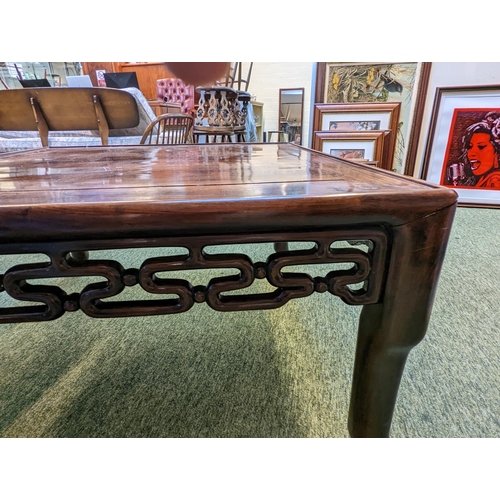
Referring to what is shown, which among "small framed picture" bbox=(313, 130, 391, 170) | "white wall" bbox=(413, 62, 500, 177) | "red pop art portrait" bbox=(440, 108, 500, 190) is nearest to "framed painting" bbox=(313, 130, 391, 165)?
"small framed picture" bbox=(313, 130, 391, 170)

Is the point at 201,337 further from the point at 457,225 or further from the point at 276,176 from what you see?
the point at 457,225

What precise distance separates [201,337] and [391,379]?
0.57m

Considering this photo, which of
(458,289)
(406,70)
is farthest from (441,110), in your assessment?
(458,289)

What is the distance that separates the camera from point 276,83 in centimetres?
438

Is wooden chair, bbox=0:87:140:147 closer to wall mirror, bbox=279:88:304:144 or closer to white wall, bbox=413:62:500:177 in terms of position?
white wall, bbox=413:62:500:177

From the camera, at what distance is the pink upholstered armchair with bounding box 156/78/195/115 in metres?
4.93

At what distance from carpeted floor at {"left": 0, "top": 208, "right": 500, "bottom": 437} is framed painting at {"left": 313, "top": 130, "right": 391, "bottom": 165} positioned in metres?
1.41

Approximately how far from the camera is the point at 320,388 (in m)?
0.72

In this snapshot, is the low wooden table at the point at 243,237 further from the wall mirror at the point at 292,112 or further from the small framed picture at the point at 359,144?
the wall mirror at the point at 292,112

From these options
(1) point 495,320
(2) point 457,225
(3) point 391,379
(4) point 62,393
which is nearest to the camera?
(3) point 391,379

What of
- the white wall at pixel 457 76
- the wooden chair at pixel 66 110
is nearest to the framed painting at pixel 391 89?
the white wall at pixel 457 76

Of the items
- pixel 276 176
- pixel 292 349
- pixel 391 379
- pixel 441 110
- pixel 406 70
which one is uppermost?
pixel 406 70

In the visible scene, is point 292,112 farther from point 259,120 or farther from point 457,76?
point 457,76

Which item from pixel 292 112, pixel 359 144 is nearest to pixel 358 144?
pixel 359 144
